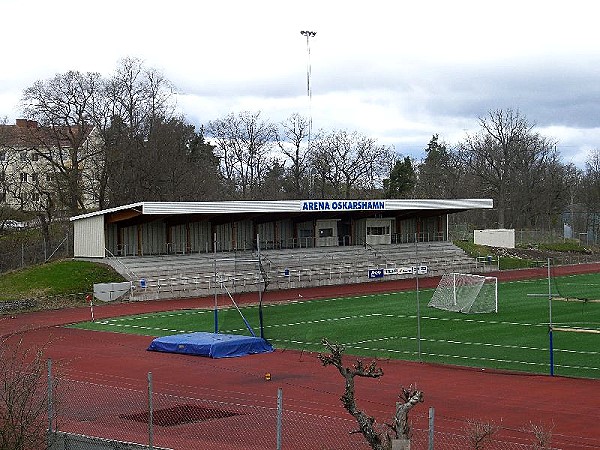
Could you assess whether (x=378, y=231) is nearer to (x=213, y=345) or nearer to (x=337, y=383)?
(x=213, y=345)

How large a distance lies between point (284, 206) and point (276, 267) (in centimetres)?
432

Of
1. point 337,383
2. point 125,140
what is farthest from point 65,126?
point 337,383

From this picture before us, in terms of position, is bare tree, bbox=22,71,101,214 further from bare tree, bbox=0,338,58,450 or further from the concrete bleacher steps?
bare tree, bbox=0,338,58,450

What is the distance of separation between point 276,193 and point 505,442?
85519mm

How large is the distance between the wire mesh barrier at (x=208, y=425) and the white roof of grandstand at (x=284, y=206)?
1170 inches

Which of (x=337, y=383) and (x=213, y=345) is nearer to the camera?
(x=337, y=383)

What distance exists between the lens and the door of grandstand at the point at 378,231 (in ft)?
229

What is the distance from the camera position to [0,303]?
44.2 m

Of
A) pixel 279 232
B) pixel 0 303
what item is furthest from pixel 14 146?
pixel 0 303

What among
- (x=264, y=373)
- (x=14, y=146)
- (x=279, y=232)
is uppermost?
(x=14, y=146)

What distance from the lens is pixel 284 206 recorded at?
59.7m

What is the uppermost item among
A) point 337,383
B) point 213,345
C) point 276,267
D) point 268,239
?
point 268,239

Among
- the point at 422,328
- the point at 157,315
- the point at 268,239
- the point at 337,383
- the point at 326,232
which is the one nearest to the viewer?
the point at 337,383

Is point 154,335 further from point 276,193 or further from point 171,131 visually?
point 276,193
